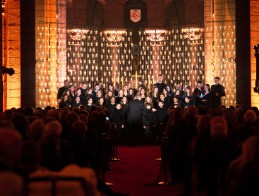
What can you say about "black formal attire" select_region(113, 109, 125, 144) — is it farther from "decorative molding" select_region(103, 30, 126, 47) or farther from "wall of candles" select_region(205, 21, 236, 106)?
"decorative molding" select_region(103, 30, 126, 47)

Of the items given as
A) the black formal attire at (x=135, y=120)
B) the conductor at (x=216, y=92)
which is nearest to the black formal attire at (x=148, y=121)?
the black formal attire at (x=135, y=120)

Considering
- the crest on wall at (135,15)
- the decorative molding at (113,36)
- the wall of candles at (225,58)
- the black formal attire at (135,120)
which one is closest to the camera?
the black formal attire at (135,120)

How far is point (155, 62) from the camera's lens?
41.0 meters

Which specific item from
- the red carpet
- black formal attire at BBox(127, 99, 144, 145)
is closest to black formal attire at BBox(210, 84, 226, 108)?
black formal attire at BBox(127, 99, 144, 145)

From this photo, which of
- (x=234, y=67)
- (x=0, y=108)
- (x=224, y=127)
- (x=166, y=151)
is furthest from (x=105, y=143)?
(x=234, y=67)

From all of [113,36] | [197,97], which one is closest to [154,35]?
[113,36]

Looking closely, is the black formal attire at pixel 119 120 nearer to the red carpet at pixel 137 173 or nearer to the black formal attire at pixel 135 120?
the black formal attire at pixel 135 120

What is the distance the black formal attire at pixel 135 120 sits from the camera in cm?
2606

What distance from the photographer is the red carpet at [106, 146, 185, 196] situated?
14.5 m

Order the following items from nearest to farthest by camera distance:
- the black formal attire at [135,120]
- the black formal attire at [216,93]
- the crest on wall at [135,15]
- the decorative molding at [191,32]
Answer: the black formal attire at [135,120] < the black formal attire at [216,93] < the decorative molding at [191,32] < the crest on wall at [135,15]

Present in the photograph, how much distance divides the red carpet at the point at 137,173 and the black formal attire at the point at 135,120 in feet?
4.68

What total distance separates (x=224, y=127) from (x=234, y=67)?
2033cm

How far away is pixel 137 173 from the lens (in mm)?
17578

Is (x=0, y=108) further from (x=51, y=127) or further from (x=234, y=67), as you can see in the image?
(x=51, y=127)
